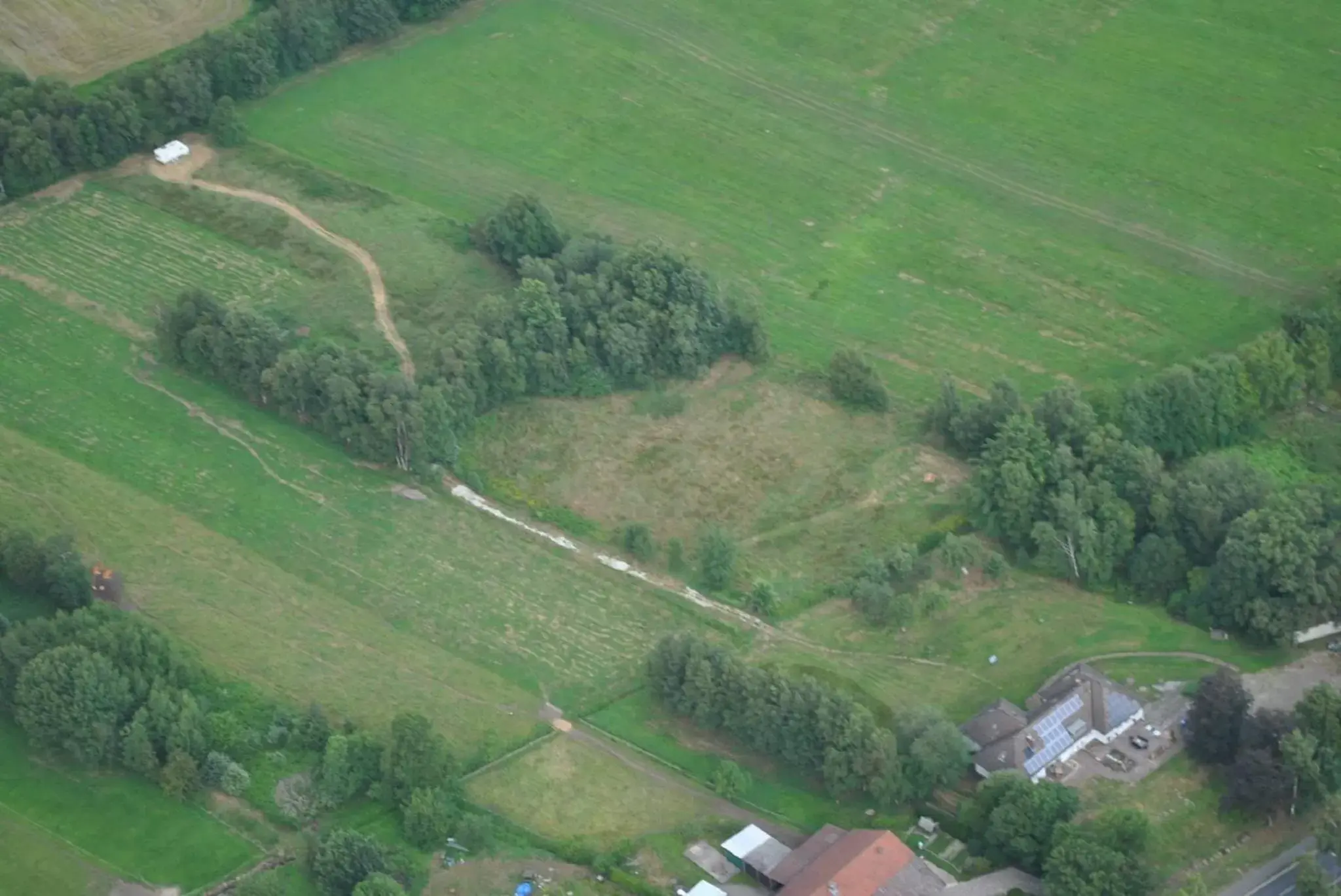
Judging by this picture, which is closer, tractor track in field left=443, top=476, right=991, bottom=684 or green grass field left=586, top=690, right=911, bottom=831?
green grass field left=586, top=690, right=911, bottom=831

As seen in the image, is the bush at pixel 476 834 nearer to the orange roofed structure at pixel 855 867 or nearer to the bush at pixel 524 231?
the orange roofed structure at pixel 855 867

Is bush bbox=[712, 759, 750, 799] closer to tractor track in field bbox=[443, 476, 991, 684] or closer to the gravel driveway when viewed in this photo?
tractor track in field bbox=[443, 476, 991, 684]

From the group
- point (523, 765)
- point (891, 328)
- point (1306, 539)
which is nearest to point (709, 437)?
point (891, 328)

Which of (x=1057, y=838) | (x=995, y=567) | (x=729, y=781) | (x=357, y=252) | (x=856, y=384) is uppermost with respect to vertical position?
(x=856, y=384)

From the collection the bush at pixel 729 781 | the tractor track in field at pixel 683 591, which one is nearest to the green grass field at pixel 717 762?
the bush at pixel 729 781

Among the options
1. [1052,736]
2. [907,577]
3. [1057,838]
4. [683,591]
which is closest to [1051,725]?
[1052,736]

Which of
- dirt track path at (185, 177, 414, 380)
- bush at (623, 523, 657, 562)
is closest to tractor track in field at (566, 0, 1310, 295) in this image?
dirt track path at (185, 177, 414, 380)

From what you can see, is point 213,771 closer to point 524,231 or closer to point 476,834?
point 476,834
